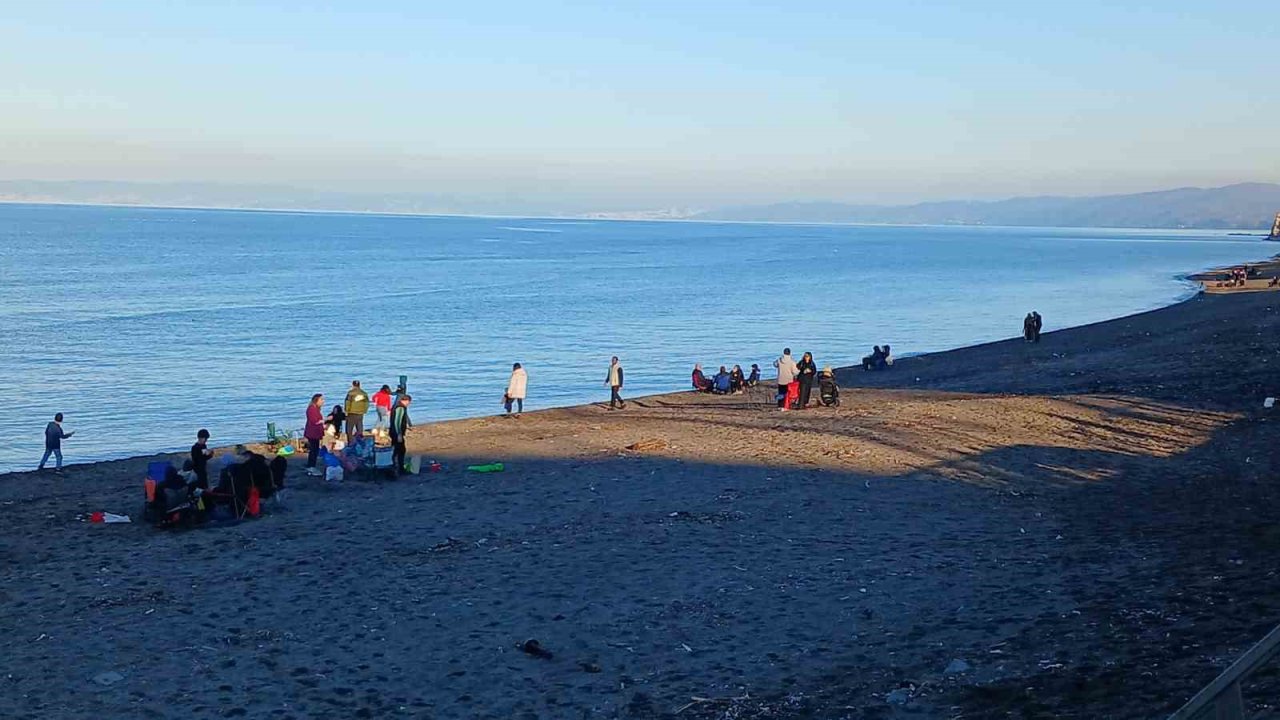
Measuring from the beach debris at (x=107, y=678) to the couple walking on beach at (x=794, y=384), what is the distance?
17.2 meters

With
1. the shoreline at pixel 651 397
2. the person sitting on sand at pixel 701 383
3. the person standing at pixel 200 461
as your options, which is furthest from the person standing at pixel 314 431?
the person sitting on sand at pixel 701 383

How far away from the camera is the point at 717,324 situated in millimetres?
58750

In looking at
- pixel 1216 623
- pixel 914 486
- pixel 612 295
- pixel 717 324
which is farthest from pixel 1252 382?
pixel 612 295

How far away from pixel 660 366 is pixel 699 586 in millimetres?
29641

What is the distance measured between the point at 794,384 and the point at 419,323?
36267mm

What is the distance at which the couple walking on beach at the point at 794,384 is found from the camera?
25281mm

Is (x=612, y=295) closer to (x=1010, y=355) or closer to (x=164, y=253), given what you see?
(x=1010, y=355)

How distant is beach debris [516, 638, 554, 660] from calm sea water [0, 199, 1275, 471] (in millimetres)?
18119

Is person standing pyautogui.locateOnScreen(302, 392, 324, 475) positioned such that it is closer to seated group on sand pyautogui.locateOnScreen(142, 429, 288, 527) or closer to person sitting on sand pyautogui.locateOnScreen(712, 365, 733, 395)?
seated group on sand pyautogui.locateOnScreen(142, 429, 288, 527)

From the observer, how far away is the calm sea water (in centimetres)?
3353

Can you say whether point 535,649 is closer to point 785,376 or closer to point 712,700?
point 712,700

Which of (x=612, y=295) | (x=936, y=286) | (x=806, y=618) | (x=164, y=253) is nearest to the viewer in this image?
(x=806, y=618)

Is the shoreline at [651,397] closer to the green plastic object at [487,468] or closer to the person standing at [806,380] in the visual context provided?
the person standing at [806,380]

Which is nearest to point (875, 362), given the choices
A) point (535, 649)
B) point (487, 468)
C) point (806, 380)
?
point (806, 380)
